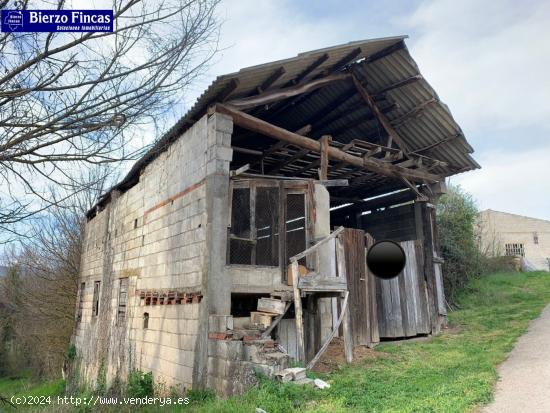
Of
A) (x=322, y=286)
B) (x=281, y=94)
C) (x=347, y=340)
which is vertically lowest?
(x=347, y=340)

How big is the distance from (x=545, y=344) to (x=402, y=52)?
23.9 ft

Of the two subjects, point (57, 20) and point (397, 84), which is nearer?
point (57, 20)

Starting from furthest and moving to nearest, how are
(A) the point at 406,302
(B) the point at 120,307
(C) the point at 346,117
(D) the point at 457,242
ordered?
1. (D) the point at 457,242
2. (C) the point at 346,117
3. (B) the point at 120,307
4. (A) the point at 406,302

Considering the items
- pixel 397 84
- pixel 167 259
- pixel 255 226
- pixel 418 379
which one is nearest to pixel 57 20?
pixel 255 226

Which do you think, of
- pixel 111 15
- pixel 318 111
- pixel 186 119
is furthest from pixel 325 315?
pixel 111 15

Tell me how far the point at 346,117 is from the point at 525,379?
8.55 m

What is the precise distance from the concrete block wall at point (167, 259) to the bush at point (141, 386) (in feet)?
0.79

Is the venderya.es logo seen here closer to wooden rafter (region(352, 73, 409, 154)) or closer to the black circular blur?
the black circular blur

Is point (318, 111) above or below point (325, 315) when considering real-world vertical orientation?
above

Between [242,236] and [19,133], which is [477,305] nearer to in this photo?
[242,236]

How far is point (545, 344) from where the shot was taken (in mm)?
8359

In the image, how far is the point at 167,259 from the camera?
32.3 ft

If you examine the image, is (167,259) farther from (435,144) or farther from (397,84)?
(435,144)

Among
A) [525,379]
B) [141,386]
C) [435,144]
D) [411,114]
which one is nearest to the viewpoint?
[525,379]
